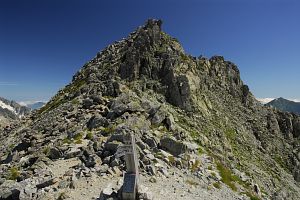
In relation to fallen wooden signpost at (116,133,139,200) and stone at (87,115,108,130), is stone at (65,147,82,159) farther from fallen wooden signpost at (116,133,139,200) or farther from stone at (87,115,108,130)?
fallen wooden signpost at (116,133,139,200)

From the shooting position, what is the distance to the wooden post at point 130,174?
2200 cm

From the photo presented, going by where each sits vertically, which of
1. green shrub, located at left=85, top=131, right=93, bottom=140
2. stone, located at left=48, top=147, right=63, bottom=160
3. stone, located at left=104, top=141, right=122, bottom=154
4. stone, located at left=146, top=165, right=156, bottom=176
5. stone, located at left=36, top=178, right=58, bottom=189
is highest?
green shrub, located at left=85, top=131, right=93, bottom=140

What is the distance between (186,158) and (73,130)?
62.6 ft

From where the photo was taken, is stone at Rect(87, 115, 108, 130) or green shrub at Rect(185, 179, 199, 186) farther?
stone at Rect(87, 115, 108, 130)

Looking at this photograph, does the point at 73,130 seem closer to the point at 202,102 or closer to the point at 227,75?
the point at 202,102

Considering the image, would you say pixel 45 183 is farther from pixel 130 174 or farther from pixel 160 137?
pixel 160 137

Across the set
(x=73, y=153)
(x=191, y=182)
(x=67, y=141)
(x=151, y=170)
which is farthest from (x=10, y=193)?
(x=191, y=182)

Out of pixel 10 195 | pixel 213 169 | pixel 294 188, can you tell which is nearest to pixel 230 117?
pixel 294 188

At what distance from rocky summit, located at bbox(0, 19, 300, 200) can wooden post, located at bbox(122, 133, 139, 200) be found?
0.88 meters

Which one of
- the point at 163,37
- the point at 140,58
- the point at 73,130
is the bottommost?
the point at 73,130

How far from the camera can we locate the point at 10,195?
25.6m

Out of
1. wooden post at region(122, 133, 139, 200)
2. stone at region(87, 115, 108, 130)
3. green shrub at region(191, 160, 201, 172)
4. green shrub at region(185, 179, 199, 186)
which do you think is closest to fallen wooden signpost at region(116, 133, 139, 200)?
wooden post at region(122, 133, 139, 200)

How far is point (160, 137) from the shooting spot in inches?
1594

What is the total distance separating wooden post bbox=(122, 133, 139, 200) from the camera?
22000 mm
